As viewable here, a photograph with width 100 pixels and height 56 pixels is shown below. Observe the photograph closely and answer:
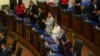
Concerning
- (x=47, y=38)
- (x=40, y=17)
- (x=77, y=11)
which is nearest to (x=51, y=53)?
(x=47, y=38)

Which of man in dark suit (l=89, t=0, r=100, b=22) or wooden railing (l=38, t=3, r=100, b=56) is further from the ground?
man in dark suit (l=89, t=0, r=100, b=22)

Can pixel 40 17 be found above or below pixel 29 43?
above

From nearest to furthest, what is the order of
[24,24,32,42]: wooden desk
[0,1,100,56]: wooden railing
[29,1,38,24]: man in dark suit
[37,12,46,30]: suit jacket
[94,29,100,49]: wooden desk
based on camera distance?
1. [94,29,100,49]: wooden desk
2. [0,1,100,56]: wooden railing
3. [37,12,46,30]: suit jacket
4. [24,24,32,42]: wooden desk
5. [29,1,38,24]: man in dark suit

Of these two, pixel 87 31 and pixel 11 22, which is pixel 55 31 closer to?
pixel 87 31

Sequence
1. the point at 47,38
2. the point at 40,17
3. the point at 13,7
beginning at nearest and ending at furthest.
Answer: the point at 47,38, the point at 40,17, the point at 13,7

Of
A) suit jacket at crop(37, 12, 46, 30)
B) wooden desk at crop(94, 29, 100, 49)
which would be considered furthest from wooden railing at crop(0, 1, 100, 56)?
suit jacket at crop(37, 12, 46, 30)

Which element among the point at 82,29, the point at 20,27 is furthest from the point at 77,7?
the point at 20,27

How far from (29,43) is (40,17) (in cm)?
127

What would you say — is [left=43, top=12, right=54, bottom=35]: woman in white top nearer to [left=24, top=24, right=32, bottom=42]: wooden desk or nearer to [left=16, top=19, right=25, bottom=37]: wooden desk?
[left=24, top=24, right=32, bottom=42]: wooden desk

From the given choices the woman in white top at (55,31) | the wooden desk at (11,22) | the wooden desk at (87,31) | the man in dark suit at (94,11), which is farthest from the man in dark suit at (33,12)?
the man in dark suit at (94,11)

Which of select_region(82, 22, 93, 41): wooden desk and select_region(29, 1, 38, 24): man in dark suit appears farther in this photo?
select_region(29, 1, 38, 24): man in dark suit

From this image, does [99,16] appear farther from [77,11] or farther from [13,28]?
[13,28]

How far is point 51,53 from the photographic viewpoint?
34.0 feet

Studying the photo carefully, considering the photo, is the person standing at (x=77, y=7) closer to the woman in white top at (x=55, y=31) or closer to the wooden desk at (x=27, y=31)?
the wooden desk at (x=27, y=31)
